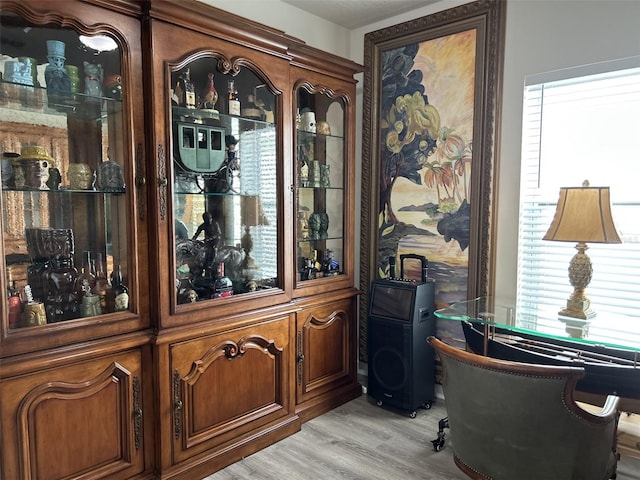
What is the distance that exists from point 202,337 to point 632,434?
233cm

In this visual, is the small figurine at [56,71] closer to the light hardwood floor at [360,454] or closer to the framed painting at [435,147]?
the light hardwood floor at [360,454]

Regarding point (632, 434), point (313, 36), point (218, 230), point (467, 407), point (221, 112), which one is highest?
point (313, 36)

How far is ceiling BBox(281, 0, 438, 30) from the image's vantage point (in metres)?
3.09

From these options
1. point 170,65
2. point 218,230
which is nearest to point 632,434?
point 218,230

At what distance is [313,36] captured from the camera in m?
3.34

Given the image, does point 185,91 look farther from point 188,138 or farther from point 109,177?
point 109,177

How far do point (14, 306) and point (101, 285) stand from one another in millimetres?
340

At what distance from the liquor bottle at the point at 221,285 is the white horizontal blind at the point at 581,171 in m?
1.55

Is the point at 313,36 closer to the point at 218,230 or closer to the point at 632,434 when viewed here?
the point at 218,230

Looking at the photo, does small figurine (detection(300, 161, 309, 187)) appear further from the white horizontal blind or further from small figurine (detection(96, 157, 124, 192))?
Result: the white horizontal blind

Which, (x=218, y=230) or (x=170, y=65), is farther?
(x=218, y=230)

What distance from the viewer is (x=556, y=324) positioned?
2162 millimetres

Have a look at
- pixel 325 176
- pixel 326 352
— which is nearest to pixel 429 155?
pixel 325 176

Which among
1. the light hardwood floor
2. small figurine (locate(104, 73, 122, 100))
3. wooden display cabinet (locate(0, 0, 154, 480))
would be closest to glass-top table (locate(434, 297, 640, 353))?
the light hardwood floor
